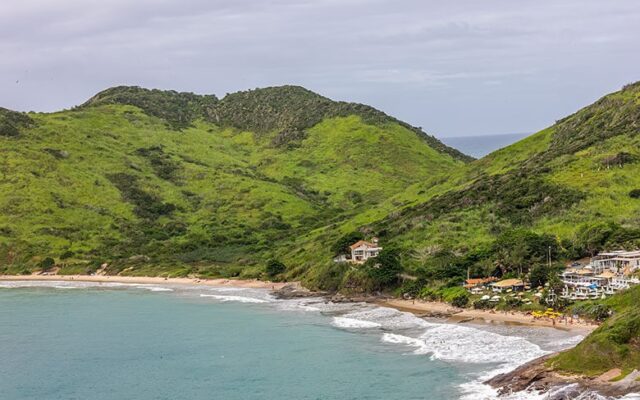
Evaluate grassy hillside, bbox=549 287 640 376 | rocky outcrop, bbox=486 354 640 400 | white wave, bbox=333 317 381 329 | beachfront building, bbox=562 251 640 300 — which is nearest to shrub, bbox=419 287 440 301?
white wave, bbox=333 317 381 329

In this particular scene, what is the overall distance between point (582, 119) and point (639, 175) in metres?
42.1

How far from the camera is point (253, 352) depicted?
232 feet

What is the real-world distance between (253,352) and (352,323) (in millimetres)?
15071

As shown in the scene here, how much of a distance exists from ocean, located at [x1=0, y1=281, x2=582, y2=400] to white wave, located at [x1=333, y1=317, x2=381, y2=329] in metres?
0.11

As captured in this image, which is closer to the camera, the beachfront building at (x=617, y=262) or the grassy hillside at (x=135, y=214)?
the beachfront building at (x=617, y=262)

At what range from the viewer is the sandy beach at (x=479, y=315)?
70406mm

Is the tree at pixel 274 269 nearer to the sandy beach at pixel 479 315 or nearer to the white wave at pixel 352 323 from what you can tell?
the sandy beach at pixel 479 315

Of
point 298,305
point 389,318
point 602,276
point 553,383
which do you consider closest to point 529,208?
point 602,276

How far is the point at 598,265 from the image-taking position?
8369 centimetres

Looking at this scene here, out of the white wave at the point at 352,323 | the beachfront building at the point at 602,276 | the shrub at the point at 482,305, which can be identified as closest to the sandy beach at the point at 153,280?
the white wave at the point at 352,323

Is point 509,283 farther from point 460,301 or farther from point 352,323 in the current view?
point 352,323

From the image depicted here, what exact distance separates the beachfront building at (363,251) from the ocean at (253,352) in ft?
41.4

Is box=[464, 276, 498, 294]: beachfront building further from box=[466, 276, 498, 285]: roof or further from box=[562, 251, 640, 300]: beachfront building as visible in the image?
box=[562, 251, 640, 300]: beachfront building

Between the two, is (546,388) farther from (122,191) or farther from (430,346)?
(122,191)
